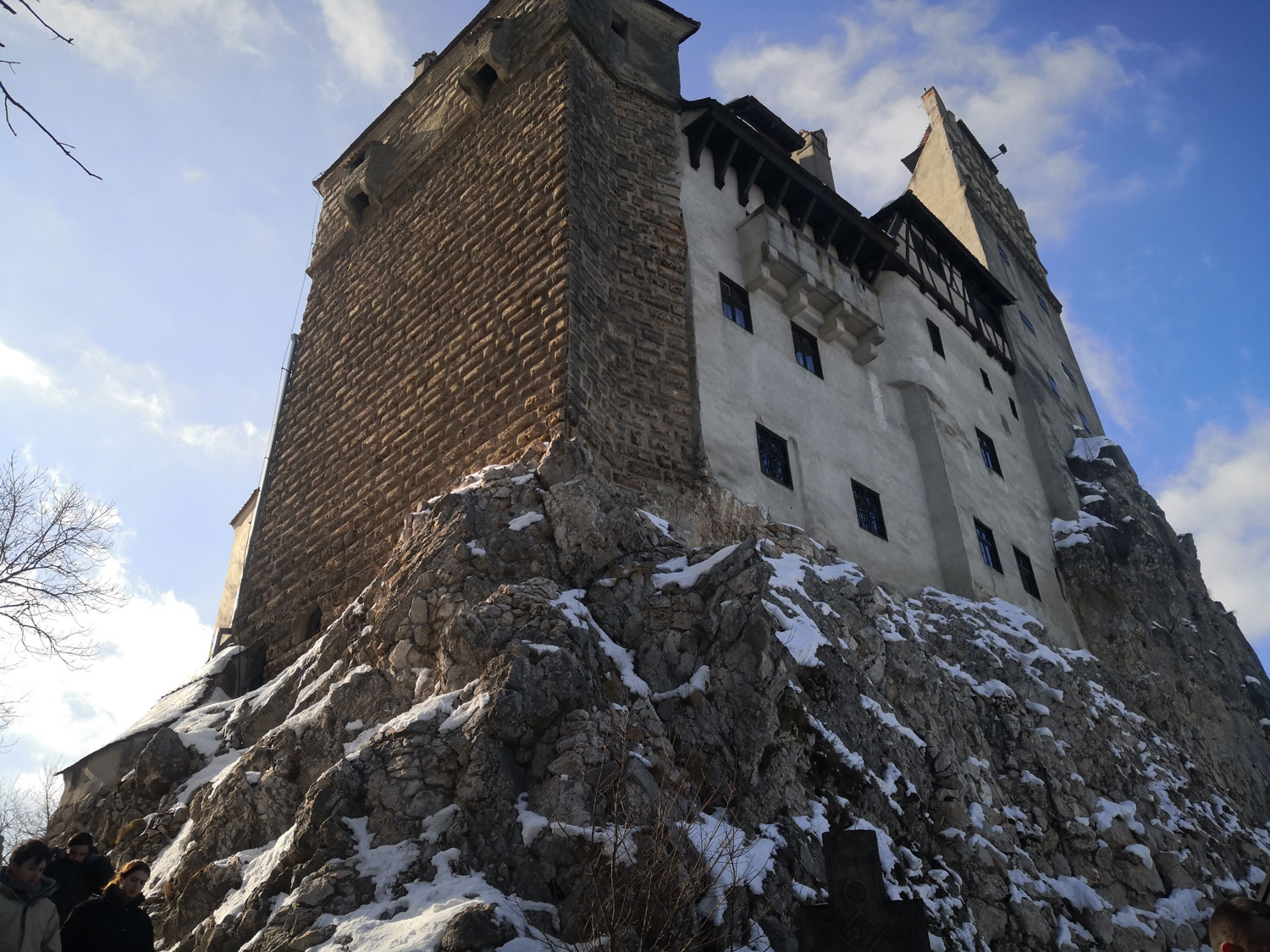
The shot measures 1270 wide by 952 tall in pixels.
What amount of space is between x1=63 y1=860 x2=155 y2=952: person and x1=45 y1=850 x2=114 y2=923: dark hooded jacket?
1.87ft

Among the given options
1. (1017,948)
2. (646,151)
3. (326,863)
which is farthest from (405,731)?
(646,151)

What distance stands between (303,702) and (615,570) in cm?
334

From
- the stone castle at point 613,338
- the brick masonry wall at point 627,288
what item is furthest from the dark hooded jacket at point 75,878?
the brick masonry wall at point 627,288

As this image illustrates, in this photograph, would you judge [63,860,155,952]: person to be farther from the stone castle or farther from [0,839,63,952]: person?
the stone castle

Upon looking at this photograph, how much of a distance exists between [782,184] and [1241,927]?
15.0 meters

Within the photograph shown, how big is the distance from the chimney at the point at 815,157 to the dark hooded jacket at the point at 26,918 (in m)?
17.8

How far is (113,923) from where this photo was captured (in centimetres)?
588

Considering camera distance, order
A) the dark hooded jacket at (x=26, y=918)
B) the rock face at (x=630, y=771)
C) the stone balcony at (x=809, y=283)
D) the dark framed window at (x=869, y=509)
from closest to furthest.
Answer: the dark hooded jacket at (x=26, y=918), the rock face at (x=630, y=771), the dark framed window at (x=869, y=509), the stone balcony at (x=809, y=283)

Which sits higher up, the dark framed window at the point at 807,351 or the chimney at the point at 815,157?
the chimney at the point at 815,157

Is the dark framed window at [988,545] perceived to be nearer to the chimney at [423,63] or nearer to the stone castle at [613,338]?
the stone castle at [613,338]

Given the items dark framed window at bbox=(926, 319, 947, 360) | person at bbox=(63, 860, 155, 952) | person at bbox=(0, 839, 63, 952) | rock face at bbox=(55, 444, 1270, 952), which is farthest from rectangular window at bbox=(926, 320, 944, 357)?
person at bbox=(0, 839, 63, 952)

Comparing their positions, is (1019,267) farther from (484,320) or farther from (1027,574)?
(484,320)

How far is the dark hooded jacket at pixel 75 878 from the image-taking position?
6.54 m

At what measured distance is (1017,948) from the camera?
8.97 m
